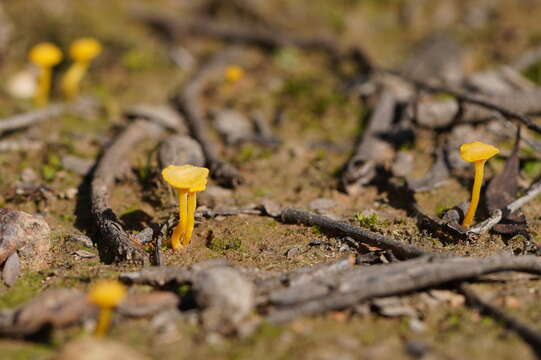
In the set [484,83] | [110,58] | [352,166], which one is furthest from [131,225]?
[484,83]

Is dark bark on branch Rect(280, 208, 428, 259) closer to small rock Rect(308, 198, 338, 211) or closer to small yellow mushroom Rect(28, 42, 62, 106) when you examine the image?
small rock Rect(308, 198, 338, 211)

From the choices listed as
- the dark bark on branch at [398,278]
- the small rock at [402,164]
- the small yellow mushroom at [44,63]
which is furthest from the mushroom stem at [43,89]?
the dark bark on branch at [398,278]

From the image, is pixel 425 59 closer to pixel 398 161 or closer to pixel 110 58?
pixel 398 161

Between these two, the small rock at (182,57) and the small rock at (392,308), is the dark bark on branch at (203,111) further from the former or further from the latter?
the small rock at (392,308)

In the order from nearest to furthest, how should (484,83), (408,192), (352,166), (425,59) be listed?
1. (408,192)
2. (352,166)
3. (484,83)
4. (425,59)

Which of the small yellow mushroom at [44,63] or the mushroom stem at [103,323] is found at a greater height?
the small yellow mushroom at [44,63]
